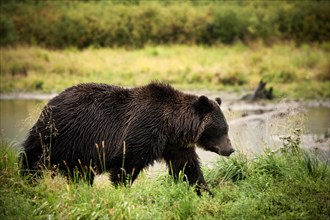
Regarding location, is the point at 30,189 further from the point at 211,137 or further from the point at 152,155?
the point at 211,137

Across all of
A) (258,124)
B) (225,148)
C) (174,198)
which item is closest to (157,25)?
(258,124)

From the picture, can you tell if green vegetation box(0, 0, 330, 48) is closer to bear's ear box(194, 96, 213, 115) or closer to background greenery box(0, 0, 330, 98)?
background greenery box(0, 0, 330, 98)

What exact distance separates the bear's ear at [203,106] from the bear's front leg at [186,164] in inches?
22.4

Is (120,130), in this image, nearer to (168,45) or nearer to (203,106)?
(203,106)

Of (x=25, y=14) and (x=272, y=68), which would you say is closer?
(x=272, y=68)

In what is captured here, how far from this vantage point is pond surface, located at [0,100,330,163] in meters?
9.10

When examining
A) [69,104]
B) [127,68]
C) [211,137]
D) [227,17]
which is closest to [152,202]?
[211,137]

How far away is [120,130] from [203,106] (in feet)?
3.75

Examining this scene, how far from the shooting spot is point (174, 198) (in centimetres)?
752

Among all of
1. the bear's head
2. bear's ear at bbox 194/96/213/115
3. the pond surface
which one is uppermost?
bear's ear at bbox 194/96/213/115

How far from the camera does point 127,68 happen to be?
26.3 m

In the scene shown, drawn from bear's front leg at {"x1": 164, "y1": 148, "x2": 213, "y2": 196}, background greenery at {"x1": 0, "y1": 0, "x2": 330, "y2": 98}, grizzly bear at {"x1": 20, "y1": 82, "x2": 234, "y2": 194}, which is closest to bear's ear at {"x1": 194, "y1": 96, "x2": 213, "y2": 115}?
grizzly bear at {"x1": 20, "y1": 82, "x2": 234, "y2": 194}

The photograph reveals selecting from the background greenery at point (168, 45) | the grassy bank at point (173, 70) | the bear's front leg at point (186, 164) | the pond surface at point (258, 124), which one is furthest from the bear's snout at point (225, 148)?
the grassy bank at point (173, 70)

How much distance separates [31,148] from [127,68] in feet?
60.5
